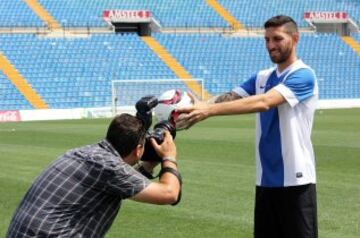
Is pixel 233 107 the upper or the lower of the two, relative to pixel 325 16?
lower

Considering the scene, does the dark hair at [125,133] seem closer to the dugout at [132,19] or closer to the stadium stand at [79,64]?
the stadium stand at [79,64]

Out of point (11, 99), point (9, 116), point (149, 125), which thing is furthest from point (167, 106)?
point (11, 99)

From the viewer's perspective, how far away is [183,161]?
46.3 ft

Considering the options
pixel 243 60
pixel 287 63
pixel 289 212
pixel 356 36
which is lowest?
pixel 289 212

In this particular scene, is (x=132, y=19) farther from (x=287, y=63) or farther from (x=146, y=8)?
(x=287, y=63)

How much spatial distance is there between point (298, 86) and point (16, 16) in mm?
Result: 34709

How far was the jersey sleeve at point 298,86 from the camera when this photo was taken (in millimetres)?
4641

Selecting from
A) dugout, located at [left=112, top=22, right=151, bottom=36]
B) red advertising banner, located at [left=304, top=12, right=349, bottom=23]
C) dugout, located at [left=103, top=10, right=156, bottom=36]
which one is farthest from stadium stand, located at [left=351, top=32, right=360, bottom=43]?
dugout, located at [left=112, top=22, right=151, bottom=36]

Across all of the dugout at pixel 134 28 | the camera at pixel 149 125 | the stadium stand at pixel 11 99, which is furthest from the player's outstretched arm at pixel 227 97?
the dugout at pixel 134 28

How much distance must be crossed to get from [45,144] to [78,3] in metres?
23.8

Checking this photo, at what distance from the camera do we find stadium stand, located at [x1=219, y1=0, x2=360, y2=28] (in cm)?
4438

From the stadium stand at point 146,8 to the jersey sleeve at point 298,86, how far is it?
115 ft

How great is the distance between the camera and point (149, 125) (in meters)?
3.90

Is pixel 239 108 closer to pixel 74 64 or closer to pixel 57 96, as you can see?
pixel 57 96
